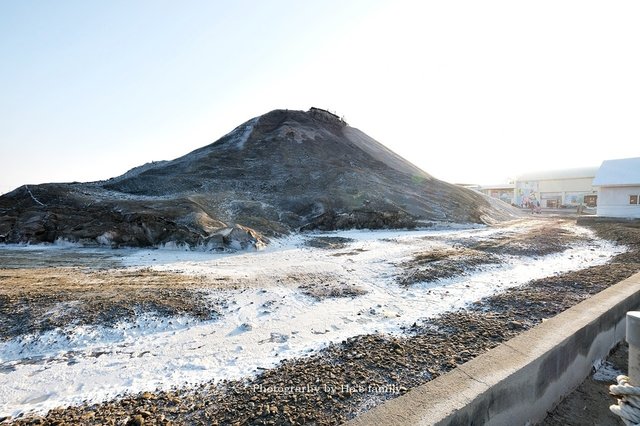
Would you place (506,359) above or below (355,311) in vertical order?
above

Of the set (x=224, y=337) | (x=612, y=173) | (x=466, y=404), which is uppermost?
(x=612, y=173)

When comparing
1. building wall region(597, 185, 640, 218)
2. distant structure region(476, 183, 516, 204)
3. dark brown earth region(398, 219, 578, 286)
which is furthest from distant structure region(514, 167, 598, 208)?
dark brown earth region(398, 219, 578, 286)

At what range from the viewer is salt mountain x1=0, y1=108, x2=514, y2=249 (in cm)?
1280

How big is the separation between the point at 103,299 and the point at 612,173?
32.2 metres

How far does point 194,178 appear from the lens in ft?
79.2

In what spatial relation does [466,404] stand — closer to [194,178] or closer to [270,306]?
[270,306]

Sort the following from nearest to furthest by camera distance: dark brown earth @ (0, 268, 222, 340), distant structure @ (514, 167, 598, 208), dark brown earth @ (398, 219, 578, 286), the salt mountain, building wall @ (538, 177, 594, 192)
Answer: dark brown earth @ (0, 268, 222, 340) < dark brown earth @ (398, 219, 578, 286) < the salt mountain < distant structure @ (514, 167, 598, 208) < building wall @ (538, 177, 594, 192)

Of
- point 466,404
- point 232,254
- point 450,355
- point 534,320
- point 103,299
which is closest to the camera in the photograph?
point 466,404

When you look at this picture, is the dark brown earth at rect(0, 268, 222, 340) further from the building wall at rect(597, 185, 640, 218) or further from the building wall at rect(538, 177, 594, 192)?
the building wall at rect(538, 177, 594, 192)

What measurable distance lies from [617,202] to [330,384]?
29880 millimetres

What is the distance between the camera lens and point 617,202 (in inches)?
950


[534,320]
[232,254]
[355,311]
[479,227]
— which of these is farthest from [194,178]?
[534,320]

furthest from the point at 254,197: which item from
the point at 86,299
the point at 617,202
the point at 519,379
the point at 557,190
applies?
the point at 557,190

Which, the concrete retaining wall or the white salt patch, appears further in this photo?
the white salt patch
